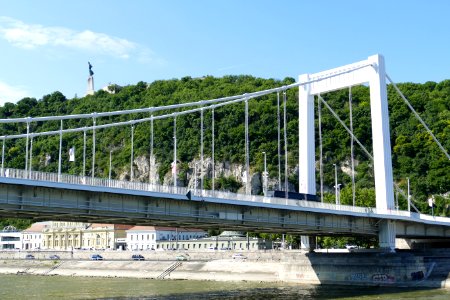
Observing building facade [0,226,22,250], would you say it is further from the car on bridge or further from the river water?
the river water

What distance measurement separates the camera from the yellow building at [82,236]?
343 ft

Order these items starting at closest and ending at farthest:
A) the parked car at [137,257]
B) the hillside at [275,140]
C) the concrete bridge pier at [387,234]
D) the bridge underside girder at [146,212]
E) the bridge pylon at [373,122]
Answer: the bridge underside girder at [146,212] < the bridge pylon at [373,122] < the concrete bridge pier at [387,234] < the parked car at [137,257] < the hillside at [275,140]

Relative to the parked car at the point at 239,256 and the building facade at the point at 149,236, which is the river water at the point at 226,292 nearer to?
the parked car at the point at 239,256

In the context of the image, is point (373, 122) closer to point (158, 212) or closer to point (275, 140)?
point (158, 212)

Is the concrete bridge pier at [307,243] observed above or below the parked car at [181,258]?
above

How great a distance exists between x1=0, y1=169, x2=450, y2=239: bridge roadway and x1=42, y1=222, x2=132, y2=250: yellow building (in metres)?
68.9

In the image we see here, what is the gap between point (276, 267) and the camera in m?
49.0

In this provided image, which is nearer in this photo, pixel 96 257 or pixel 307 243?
pixel 307 243

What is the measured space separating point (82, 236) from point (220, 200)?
79.9m

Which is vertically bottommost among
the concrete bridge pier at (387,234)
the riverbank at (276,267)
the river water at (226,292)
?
the river water at (226,292)

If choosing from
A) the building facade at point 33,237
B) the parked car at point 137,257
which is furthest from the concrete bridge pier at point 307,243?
the building facade at point 33,237

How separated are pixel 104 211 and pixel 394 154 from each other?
77144mm

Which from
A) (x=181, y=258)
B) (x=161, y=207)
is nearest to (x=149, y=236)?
(x=181, y=258)

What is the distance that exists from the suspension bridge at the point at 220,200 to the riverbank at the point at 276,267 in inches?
86.0
